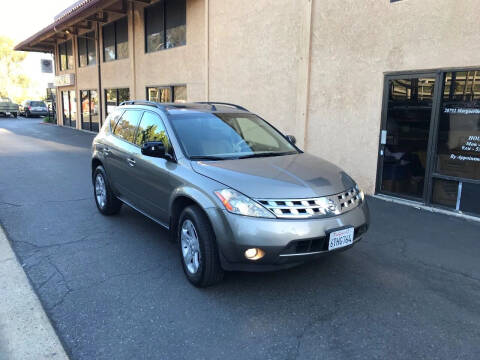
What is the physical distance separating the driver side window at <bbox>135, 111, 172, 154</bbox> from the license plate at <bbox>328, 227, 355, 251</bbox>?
75.4 inches

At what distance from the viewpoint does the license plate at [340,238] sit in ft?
10.9

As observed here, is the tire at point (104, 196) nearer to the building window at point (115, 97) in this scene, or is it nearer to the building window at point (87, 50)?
the building window at point (115, 97)

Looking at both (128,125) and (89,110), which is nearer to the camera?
(128,125)

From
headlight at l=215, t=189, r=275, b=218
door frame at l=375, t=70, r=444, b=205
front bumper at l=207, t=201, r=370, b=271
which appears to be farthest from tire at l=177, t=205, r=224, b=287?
door frame at l=375, t=70, r=444, b=205

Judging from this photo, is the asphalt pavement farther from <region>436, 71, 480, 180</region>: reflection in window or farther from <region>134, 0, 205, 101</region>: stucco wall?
<region>134, 0, 205, 101</region>: stucco wall

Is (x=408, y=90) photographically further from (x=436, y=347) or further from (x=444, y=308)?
(x=436, y=347)

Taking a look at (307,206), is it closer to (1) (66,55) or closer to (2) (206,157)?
(2) (206,157)

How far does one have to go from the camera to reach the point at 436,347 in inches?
112

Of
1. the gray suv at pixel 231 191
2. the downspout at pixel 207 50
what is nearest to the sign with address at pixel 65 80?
the downspout at pixel 207 50

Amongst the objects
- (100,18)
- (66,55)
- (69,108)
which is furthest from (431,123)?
(66,55)

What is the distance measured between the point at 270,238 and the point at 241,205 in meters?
0.36

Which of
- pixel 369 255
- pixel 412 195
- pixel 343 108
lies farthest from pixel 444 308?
pixel 343 108

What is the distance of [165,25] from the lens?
531 inches

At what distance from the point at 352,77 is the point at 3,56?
5467 cm
